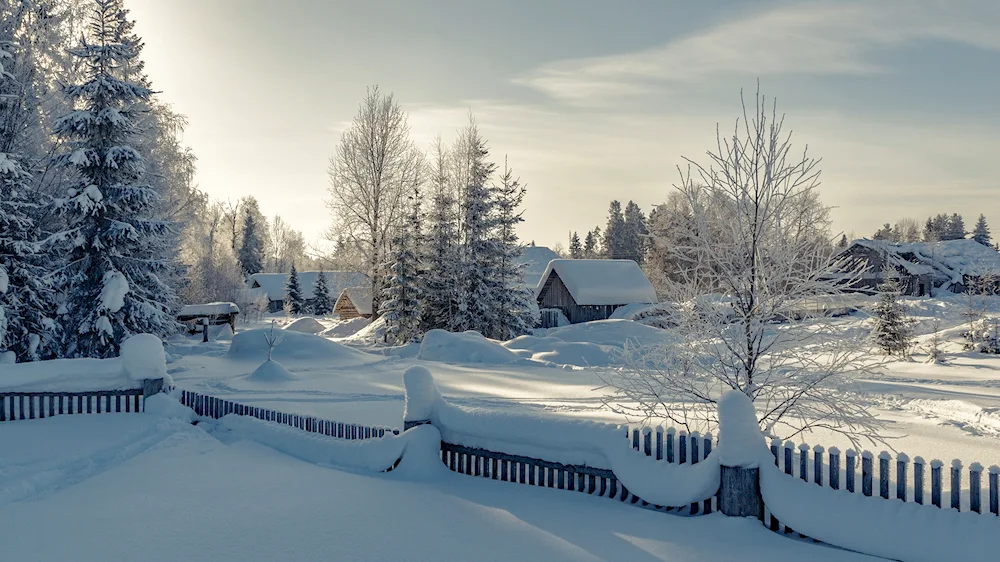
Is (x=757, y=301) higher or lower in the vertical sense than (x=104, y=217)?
lower

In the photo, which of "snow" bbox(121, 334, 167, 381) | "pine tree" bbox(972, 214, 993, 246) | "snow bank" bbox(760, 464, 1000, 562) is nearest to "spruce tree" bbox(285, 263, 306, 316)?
"snow" bbox(121, 334, 167, 381)

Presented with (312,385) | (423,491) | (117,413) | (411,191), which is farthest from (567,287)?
(423,491)

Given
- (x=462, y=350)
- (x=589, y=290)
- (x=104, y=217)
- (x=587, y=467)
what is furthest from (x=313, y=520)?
(x=589, y=290)

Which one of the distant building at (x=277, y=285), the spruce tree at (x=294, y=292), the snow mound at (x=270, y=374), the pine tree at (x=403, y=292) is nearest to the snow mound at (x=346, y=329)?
the pine tree at (x=403, y=292)

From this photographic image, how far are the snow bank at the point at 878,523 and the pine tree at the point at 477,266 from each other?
25098 millimetres

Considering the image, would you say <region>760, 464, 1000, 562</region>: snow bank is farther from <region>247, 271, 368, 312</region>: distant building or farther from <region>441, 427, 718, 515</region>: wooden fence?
<region>247, 271, 368, 312</region>: distant building

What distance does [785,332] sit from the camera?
809cm

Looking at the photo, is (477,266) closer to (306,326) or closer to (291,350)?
(291,350)

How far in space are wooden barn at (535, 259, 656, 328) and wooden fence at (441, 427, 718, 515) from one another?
3191cm

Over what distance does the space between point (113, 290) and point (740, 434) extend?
19712mm

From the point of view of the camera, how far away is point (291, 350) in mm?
24391

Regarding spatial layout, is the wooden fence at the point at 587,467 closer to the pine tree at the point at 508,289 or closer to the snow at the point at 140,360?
the snow at the point at 140,360

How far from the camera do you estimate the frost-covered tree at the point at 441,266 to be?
3161 cm

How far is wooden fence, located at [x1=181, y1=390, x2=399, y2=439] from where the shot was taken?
9350 mm
